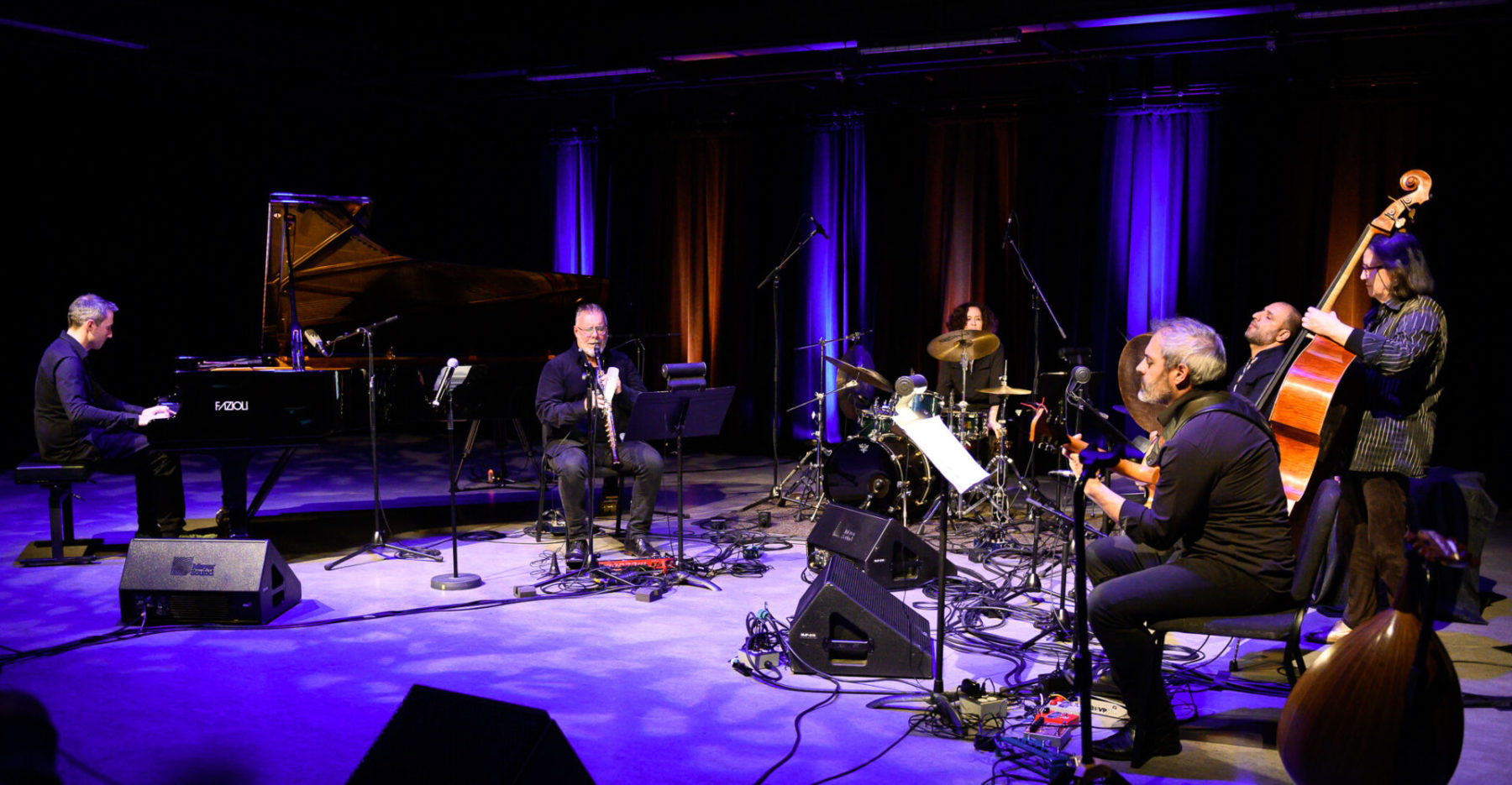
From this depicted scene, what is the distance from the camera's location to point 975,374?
24.8ft

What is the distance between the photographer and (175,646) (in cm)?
425

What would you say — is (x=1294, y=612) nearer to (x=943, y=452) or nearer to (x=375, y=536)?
(x=943, y=452)

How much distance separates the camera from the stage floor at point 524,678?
125 inches

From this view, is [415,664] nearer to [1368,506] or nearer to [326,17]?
[1368,506]

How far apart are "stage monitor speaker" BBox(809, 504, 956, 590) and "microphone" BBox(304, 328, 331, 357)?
329 cm

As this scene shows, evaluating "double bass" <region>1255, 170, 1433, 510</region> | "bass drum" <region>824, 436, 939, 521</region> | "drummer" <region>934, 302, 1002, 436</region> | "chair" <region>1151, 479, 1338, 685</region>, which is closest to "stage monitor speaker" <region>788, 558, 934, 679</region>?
"chair" <region>1151, 479, 1338, 685</region>

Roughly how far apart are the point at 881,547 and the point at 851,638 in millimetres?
1185

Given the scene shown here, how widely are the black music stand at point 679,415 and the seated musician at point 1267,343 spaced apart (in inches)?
99.3

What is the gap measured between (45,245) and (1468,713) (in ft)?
35.2

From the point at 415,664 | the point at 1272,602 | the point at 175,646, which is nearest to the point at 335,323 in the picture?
the point at 175,646

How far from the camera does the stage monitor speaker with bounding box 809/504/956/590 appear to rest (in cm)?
511

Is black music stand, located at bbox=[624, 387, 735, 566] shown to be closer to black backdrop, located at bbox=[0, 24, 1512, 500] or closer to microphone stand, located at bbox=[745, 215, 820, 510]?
microphone stand, located at bbox=[745, 215, 820, 510]

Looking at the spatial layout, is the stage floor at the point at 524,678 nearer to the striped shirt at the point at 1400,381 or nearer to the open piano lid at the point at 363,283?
the striped shirt at the point at 1400,381

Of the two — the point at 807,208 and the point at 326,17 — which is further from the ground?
the point at 326,17
